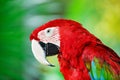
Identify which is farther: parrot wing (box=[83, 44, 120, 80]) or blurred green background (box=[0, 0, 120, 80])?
blurred green background (box=[0, 0, 120, 80])

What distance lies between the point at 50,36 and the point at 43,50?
0.07m

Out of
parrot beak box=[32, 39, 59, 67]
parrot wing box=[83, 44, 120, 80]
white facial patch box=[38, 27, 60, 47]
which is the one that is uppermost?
white facial patch box=[38, 27, 60, 47]

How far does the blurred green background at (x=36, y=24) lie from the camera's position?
1709mm

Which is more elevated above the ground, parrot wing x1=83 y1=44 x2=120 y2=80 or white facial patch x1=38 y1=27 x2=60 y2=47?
white facial patch x1=38 y1=27 x2=60 y2=47

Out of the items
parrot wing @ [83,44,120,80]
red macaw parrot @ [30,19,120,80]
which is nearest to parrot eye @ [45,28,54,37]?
red macaw parrot @ [30,19,120,80]

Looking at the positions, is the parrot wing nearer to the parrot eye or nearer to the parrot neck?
the parrot neck

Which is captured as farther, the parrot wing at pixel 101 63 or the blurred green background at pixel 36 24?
the blurred green background at pixel 36 24

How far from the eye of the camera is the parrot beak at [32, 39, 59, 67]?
1.67 metres

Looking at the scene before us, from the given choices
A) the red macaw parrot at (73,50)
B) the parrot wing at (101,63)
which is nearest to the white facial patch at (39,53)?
the red macaw parrot at (73,50)

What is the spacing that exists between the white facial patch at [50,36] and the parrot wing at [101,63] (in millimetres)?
142

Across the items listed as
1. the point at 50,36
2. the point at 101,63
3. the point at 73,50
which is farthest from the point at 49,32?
the point at 101,63

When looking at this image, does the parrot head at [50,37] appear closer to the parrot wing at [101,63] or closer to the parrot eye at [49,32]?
the parrot eye at [49,32]

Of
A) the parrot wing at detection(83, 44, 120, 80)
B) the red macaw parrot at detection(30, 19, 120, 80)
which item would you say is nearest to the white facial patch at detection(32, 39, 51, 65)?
the red macaw parrot at detection(30, 19, 120, 80)

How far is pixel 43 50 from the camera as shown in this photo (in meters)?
1.67
